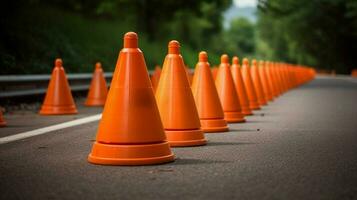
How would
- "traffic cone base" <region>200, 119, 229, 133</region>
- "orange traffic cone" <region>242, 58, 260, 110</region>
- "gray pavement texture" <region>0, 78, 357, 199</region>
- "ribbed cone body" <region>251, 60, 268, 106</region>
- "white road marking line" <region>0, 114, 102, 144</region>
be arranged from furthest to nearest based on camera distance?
1. "ribbed cone body" <region>251, 60, 268, 106</region>
2. "orange traffic cone" <region>242, 58, 260, 110</region>
3. "traffic cone base" <region>200, 119, 229, 133</region>
4. "white road marking line" <region>0, 114, 102, 144</region>
5. "gray pavement texture" <region>0, 78, 357, 199</region>

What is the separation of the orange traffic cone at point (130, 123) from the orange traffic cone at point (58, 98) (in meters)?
6.98

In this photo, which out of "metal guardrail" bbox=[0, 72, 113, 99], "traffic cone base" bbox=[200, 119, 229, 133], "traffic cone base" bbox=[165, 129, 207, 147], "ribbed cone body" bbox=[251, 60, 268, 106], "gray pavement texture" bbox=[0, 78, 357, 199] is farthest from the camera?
"ribbed cone body" bbox=[251, 60, 268, 106]

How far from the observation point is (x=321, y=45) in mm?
92062

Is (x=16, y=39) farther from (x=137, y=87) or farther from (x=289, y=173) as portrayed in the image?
(x=289, y=173)

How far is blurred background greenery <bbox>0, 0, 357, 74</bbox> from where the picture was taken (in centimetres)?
2106

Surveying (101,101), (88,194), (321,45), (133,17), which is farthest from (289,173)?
(321,45)

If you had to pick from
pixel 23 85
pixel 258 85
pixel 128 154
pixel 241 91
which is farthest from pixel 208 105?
pixel 258 85

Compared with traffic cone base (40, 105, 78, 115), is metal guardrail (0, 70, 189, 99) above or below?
above

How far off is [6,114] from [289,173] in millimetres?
9118

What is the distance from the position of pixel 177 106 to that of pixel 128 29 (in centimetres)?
3069

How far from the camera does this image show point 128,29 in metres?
39.0

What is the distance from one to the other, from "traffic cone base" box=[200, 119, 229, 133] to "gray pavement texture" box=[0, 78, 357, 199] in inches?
11.9

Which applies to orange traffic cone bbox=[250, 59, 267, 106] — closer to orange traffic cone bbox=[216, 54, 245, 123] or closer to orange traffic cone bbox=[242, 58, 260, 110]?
orange traffic cone bbox=[242, 58, 260, 110]

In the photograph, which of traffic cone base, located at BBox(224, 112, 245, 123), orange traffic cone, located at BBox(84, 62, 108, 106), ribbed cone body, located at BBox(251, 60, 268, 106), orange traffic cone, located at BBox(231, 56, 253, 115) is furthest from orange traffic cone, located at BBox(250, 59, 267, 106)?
traffic cone base, located at BBox(224, 112, 245, 123)
